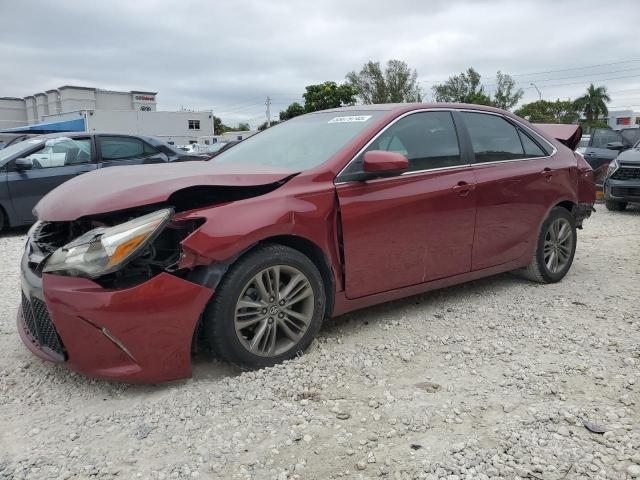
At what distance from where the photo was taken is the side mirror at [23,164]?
7730 millimetres

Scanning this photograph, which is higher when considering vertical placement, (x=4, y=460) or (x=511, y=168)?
(x=511, y=168)

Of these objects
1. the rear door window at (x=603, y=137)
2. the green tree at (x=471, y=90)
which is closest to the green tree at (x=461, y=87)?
the green tree at (x=471, y=90)

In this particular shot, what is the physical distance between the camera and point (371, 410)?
2660 millimetres

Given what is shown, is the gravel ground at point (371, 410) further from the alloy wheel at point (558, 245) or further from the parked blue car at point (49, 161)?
the parked blue car at point (49, 161)

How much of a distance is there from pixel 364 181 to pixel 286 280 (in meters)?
0.83

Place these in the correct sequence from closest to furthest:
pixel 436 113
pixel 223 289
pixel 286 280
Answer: pixel 223 289
pixel 286 280
pixel 436 113

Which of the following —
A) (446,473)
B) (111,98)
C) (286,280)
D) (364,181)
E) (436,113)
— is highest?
(111,98)

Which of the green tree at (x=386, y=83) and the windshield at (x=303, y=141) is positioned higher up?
the green tree at (x=386, y=83)

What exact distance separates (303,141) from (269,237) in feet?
3.44

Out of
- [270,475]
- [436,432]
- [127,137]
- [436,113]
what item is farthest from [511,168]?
[127,137]

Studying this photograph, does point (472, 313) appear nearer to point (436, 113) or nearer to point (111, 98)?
point (436, 113)

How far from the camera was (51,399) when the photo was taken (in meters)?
2.82

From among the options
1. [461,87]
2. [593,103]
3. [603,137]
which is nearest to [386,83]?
[461,87]

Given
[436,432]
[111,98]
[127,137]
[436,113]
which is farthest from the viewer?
[111,98]
